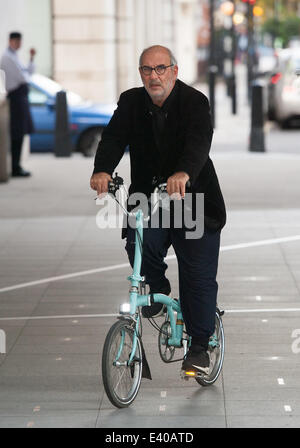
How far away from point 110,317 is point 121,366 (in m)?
2.18

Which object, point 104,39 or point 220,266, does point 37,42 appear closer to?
point 104,39

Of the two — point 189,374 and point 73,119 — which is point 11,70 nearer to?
point 73,119

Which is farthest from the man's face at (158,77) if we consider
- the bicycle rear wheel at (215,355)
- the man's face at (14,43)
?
the man's face at (14,43)

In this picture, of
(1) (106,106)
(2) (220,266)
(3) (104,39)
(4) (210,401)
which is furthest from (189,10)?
(4) (210,401)

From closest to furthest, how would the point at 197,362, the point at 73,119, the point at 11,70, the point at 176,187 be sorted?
the point at 176,187
the point at 197,362
the point at 11,70
the point at 73,119

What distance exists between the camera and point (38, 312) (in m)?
8.02

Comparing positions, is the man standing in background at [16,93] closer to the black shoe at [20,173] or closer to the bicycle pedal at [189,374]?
the black shoe at [20,173]

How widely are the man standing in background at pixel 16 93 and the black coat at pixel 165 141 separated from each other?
1024 centimetres

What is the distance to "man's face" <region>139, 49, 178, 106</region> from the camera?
224 inches

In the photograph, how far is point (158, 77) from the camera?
571 centimetres

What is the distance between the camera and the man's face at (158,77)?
5684mm

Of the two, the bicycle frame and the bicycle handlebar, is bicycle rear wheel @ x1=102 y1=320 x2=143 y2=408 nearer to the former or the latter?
the bicycle frame

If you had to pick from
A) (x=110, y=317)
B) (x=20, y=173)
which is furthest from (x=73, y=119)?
(x=110, y=317)

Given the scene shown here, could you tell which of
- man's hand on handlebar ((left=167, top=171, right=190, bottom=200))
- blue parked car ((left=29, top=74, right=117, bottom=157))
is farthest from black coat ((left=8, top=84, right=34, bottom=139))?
man's hand on handlebar ((left=167, top=171, right=190, bottom=200))
